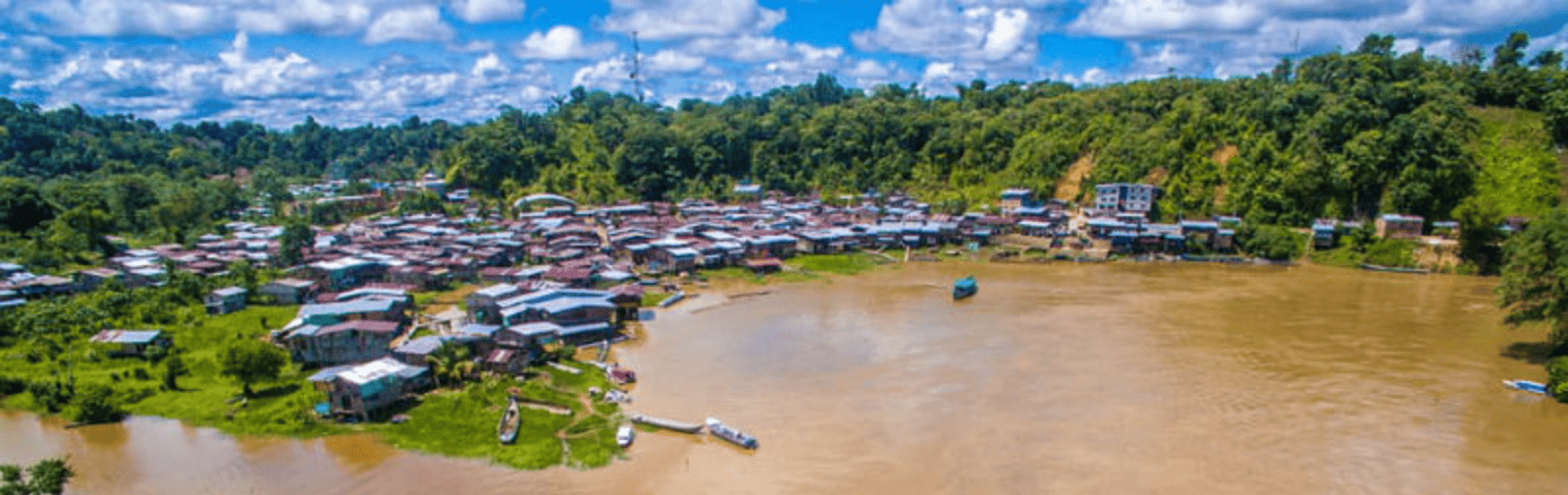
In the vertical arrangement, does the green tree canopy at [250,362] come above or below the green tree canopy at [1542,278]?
below

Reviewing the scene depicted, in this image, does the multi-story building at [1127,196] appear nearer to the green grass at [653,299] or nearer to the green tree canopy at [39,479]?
the green grass at [653,299]

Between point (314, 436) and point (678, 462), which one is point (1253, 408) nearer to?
point (678, 462)

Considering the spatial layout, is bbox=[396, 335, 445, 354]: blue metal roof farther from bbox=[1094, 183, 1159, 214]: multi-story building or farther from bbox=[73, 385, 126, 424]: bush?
bbox=[1094, 183, 1159, 214]: multi-story building

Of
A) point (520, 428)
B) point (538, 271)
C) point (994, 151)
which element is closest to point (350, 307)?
point (538, 271)

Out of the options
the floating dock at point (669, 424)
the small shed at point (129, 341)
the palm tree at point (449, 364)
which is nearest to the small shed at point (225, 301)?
the small shed at point (129, 341)

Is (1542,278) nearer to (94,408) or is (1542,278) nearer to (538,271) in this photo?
(538,271)
